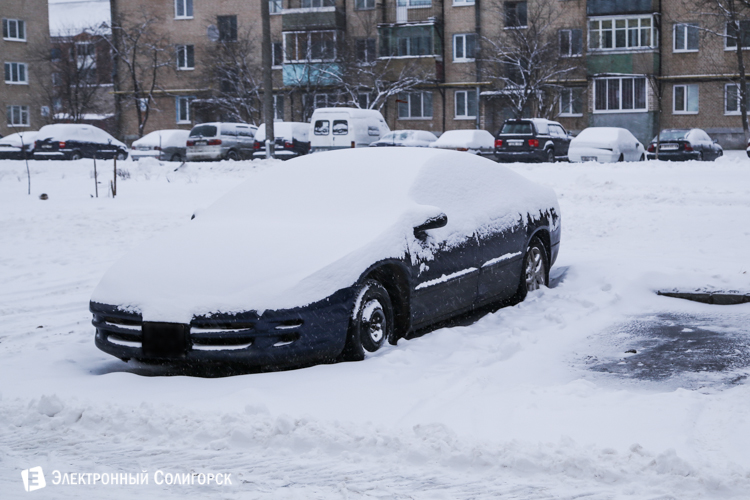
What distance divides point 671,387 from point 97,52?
54.7 m

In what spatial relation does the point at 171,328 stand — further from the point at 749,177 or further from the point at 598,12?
the point at 598,12

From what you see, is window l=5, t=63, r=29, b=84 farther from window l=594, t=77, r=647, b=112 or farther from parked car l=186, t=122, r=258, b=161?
window l=594, t=77, r=647, b=112

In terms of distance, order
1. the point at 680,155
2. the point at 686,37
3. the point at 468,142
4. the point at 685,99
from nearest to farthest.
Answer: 1. the point at 680,155
2. the point at 468,142
3. the point at 686,37
4. the point at 685,99

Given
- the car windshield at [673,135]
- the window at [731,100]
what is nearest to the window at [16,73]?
the window at [731,100]

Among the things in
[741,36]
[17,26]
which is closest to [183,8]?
[17,26]

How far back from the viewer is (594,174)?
19.0m

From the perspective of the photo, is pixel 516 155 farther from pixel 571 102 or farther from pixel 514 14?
pixel 514 14

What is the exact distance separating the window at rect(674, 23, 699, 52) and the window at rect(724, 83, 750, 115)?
233cm

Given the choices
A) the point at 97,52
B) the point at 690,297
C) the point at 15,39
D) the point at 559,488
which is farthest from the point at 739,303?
the point at 15,39

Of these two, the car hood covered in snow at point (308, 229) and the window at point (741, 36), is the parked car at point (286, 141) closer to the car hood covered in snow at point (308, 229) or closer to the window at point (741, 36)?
the window at point (741, 36)

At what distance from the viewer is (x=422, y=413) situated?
188 inches

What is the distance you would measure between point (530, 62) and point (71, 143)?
66.4 ft

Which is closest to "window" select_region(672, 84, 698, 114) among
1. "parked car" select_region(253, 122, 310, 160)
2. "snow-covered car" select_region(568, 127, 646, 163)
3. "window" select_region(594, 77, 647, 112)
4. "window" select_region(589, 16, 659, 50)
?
"window" select_region(594, 77, 647, 112)

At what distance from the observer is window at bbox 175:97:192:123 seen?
50.8 metres
